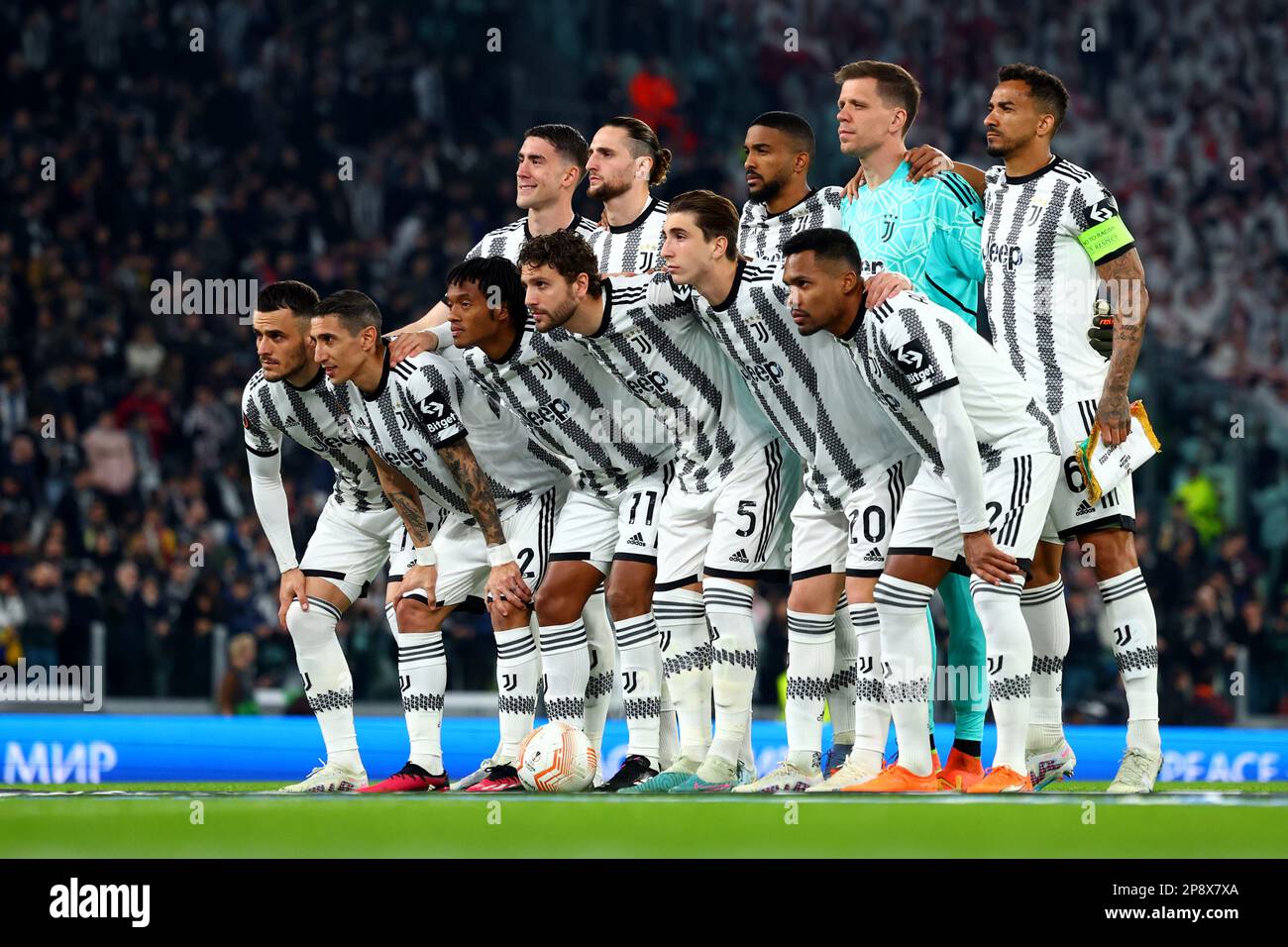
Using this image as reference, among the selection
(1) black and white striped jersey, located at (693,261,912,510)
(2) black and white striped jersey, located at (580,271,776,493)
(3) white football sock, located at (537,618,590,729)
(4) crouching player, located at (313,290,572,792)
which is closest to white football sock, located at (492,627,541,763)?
(4) crouching player, located at (313,290,572,792)

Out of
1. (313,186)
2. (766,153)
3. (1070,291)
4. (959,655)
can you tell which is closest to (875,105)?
(766,153)

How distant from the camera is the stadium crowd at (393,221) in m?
13.6

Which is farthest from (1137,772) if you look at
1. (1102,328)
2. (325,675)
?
(325,675)

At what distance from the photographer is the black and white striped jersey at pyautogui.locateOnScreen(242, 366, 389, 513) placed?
25.8ft

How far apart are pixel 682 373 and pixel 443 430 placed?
99cm

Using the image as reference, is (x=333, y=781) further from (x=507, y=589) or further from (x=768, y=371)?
(x=768, y=371)

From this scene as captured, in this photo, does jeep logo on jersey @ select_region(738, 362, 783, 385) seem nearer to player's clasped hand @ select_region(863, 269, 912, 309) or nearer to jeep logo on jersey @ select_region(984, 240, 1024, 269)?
player's clasped hand @ select_region(863, 269, 912, 309)

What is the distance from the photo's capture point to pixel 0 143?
1814 centimetres

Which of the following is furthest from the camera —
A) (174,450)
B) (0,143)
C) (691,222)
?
(0,143)

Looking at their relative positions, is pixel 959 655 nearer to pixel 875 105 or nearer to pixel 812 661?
pixel 812 661

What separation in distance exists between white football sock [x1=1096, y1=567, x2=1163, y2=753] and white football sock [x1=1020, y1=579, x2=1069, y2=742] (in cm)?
20

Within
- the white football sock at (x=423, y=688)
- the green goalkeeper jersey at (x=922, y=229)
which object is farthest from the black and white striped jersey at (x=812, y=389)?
the white football sock at (x=423, y=688)

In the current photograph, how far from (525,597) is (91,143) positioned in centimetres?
1265

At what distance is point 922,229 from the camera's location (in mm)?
7465
